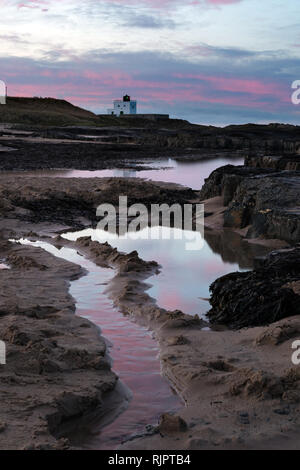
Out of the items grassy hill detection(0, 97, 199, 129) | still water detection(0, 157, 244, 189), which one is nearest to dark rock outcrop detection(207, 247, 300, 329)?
still water detection(0, 157, 244, 189)

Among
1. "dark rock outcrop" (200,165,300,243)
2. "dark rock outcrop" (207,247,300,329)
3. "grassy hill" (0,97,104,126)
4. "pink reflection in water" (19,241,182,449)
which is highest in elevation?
"grassy hill" (0,97,104,126)

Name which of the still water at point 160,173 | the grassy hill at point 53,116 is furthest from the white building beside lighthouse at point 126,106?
the still water at point 160,173

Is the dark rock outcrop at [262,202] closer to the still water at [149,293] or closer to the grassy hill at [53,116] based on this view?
the still water at [149,293]

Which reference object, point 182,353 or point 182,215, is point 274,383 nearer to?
point 182,353

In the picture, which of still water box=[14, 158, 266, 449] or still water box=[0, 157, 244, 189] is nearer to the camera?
still water box=[14, 158, 266, 449]

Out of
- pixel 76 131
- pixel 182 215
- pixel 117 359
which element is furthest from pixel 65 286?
pixel 76 131

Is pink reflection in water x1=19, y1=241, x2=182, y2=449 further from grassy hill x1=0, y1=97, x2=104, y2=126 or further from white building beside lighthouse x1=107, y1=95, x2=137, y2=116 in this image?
white building beside lighthouse x1=107, y1=95, x2=137, y2=116

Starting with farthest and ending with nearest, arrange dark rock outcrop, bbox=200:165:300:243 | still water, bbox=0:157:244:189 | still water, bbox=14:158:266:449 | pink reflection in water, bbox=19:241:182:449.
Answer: still water, bbox=0:157:244:189, dark rock outcrop, bbox=200:165:300:243, still water, bbox=14:158:266:449, pink reflection in water, bbox=19:241:182:449

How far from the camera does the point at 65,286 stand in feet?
22.2

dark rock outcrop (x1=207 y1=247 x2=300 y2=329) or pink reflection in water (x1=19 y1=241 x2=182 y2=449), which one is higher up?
dark rock outcrop (x1=207 y1=247 x2=300 y2=329)


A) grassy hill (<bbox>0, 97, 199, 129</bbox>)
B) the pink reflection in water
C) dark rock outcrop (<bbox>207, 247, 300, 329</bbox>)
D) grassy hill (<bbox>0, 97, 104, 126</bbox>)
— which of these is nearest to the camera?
the pink reflection in water

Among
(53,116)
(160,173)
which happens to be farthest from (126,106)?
(160,173)

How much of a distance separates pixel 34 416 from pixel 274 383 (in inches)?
62.7

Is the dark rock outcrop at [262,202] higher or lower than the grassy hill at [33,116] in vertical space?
lower
